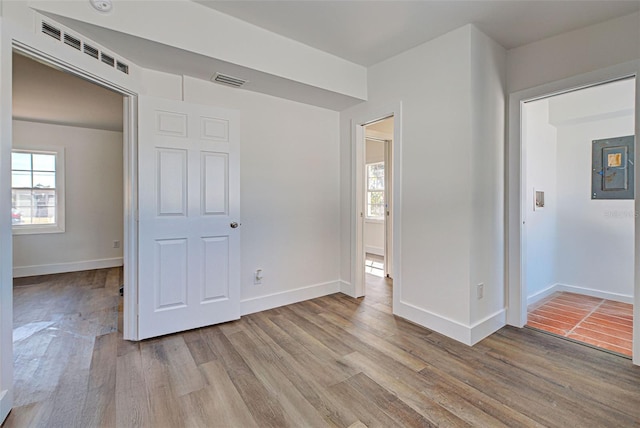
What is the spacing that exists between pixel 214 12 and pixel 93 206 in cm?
463

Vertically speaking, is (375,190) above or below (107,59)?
below

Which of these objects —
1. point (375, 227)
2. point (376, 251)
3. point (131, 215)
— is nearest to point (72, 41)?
point (131, 215)

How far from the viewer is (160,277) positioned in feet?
8.26

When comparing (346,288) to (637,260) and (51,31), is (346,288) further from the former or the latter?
(51,31)

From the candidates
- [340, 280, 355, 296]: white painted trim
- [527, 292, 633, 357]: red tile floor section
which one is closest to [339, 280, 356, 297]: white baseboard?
[340, 280, 355, 296]: white painted trim

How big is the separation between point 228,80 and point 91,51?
102 centimetres

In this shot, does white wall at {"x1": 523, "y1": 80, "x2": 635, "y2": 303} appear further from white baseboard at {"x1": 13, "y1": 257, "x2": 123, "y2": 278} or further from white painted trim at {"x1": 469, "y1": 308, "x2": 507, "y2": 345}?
white baseboard at {"x1": 13, "y1": 257, "x2": 123, "y2": 278}

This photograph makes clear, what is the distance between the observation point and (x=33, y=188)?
4.82 metres

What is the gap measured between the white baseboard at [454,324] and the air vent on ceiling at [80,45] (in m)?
3.21

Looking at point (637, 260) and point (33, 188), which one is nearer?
point (637, 260)

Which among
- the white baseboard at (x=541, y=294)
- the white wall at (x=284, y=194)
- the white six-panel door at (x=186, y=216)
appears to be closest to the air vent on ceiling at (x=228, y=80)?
the white wall at (x=284, y=194)

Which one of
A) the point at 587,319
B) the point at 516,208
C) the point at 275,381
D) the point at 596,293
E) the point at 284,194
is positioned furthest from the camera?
the point at 596,293

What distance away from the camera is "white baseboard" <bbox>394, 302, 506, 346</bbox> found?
2410 mm

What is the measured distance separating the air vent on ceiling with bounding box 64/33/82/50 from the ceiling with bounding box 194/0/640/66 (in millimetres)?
887
